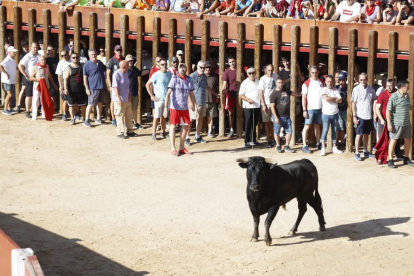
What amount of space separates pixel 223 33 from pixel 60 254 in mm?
9032

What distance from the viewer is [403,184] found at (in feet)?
52.3

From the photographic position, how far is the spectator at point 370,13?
19.0 meters

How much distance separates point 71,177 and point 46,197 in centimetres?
144

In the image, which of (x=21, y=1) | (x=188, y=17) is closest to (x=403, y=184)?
(x=188, y=17)

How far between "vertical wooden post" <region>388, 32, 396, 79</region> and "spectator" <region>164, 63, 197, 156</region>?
3998 mm

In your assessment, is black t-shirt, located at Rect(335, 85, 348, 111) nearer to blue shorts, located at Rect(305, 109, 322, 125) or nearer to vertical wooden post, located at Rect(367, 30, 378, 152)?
blue shorts, located at Rect(305, 109, 322, 125)

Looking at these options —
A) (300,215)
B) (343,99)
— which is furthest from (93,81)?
(300,215)

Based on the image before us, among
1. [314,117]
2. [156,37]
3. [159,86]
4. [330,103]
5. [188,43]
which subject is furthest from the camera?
[156,37]

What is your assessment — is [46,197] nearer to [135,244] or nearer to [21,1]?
[135,244]

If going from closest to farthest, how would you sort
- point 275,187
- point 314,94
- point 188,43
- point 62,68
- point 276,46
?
point 275,187
point 314,94
point 276,46
point 188,43
point 62,68

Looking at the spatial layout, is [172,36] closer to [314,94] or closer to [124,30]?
[124,30]

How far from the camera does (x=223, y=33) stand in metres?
19.9

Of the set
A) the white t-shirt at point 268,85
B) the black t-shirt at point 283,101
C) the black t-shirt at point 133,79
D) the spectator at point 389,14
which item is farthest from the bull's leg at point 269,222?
the black t-shirt at point 133,79

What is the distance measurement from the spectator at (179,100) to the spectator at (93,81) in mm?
3122
